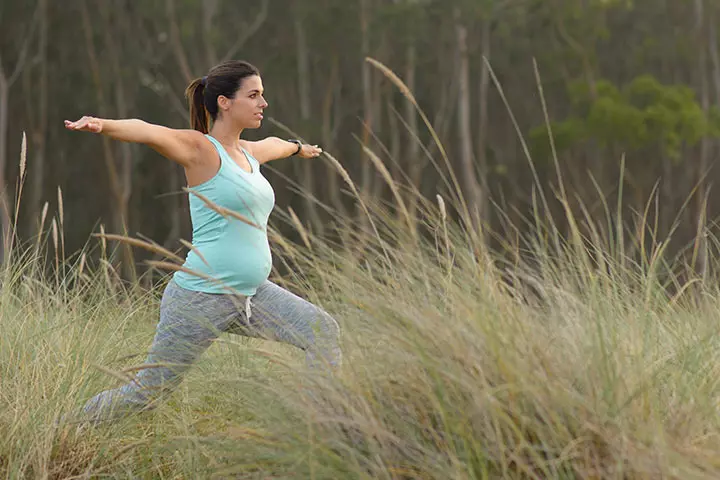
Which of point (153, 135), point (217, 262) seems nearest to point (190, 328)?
point (217, 262)

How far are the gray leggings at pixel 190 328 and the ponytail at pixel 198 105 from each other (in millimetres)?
821

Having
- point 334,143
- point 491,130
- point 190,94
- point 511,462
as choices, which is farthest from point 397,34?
point 511,462

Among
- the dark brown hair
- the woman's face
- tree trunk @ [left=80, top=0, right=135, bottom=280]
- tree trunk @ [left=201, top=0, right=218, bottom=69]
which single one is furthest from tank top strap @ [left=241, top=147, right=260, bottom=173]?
tree trunk @ [left=201, top=0, right=218, bottom=69]

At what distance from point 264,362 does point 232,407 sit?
2.35 feet

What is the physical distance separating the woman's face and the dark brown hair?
0.03m

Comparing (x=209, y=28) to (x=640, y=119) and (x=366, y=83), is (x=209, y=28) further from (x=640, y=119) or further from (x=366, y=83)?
(x=640, y=119)

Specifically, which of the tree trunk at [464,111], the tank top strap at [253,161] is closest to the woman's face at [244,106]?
the tank top strap at [253,161]

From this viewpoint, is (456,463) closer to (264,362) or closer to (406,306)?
(406,306)

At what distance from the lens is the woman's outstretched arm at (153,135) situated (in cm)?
385

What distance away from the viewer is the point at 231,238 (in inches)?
166

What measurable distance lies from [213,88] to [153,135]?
0.61m

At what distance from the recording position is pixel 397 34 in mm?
28500

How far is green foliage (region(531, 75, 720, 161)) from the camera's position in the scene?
27.3 metres

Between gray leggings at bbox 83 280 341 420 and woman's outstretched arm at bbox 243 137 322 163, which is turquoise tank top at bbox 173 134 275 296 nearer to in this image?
gray leggings at bbox 83 280 341 420
